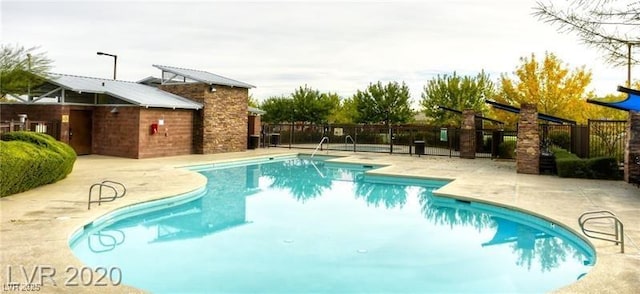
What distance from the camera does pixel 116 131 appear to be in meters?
18.1

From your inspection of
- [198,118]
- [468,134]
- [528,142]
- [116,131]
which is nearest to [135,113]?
[116,131]

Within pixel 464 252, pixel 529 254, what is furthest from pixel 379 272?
pixel 529 254

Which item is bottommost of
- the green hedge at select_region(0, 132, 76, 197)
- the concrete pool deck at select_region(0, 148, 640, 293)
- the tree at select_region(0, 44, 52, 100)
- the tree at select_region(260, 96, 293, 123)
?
the concrete pool deck at select_region(0, 148, 640, 293)

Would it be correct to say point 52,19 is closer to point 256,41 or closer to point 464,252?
point 256,41

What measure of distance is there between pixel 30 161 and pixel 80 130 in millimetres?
9707

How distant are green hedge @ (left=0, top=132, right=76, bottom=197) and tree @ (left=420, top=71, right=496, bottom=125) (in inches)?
1059

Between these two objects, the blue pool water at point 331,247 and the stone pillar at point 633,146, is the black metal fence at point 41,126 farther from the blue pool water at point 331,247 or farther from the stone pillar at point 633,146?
the stone pillar at point 633,146

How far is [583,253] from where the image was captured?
6578mm

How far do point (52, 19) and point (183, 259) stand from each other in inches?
409

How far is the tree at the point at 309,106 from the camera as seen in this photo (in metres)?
38.4

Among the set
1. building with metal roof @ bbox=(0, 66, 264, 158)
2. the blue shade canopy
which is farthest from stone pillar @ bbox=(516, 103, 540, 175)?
building with metal roof @ bbox=(0, 66, 264, 158)

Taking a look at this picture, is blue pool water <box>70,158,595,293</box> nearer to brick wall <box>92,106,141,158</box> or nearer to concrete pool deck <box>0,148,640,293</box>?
concrete pool deck <box>0,148,640,293</box>

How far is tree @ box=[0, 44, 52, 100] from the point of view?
10773 millimetres

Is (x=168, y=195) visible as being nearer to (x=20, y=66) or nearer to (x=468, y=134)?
(x=20, y=66)
